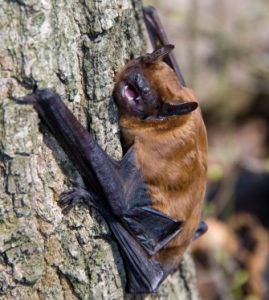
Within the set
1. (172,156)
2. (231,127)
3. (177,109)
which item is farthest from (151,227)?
(231,127)

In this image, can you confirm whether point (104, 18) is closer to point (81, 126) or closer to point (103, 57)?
point (103, 57)

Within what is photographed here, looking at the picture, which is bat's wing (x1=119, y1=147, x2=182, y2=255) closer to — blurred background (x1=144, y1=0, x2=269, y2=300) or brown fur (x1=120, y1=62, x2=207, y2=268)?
brown fur (x1=120, y1=62, x2=207, y2=268)

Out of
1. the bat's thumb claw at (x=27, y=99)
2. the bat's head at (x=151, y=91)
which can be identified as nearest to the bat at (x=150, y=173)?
the bat's head at (x=151, y=91)

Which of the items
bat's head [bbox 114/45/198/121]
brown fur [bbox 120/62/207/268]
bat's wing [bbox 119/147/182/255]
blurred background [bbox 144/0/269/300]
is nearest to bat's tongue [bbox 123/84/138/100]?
bat's head [bbox 114/45/198/121]

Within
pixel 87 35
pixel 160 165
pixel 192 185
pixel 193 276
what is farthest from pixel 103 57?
pixel 193 276

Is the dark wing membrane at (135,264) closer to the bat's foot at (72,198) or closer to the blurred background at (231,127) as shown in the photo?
the bat's foot at (72,198)

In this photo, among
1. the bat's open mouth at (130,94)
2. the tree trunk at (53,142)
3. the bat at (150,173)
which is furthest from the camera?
the bat's open mouth at (130,94)
